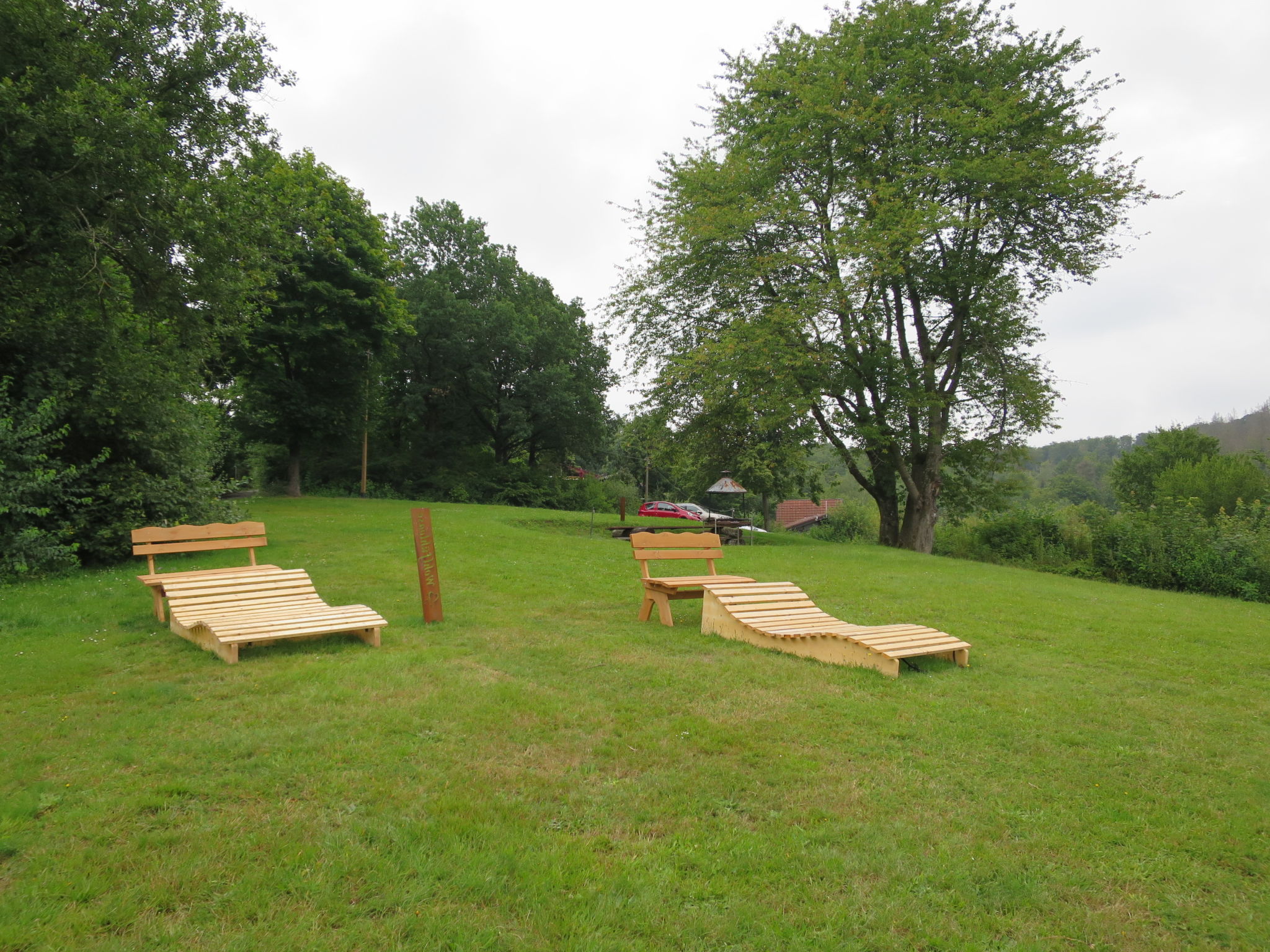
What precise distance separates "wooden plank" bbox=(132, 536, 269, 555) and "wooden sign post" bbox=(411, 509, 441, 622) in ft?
6.52

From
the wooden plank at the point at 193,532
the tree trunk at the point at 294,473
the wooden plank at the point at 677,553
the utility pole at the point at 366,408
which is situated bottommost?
the wooden plank at the point at 677,553

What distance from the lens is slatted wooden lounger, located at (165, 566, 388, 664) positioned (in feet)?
20.4

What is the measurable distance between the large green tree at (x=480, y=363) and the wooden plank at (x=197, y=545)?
29.1 m

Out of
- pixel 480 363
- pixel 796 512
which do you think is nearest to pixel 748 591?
pixel 480 363

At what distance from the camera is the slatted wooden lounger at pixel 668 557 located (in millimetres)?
8188

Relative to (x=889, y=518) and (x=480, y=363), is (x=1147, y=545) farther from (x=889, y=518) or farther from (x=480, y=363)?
(x=480, y=363)

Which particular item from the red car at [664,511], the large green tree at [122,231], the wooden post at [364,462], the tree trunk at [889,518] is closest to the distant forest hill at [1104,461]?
the red car at [664,511]

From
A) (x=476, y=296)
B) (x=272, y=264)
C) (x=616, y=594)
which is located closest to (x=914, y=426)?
(x=616, y=594)

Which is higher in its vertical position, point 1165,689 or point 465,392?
point 465,392

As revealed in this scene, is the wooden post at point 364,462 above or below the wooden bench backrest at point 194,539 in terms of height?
above

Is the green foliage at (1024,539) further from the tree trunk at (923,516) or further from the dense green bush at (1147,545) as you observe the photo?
the tree trunk at (923,516)

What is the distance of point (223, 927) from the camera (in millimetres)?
2566

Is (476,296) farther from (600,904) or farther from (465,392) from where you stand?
(600,904)

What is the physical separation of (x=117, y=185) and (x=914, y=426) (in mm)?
19791
